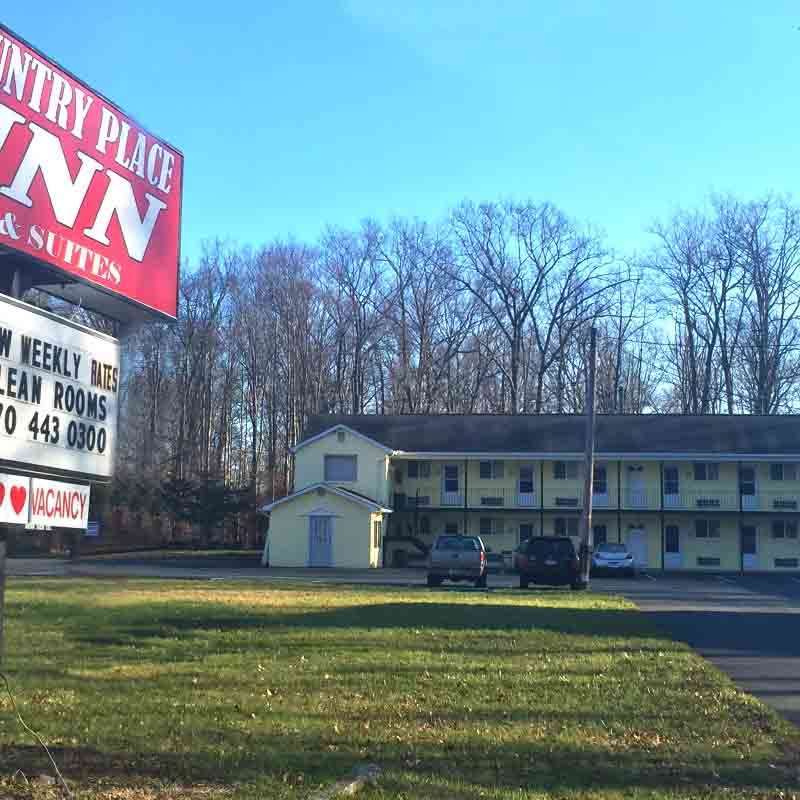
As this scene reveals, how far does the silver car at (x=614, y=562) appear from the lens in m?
42.1

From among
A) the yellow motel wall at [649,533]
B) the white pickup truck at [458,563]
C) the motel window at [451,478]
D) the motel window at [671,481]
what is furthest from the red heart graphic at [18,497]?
the motel window at [671,481]

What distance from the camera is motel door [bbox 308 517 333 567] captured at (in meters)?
46.4

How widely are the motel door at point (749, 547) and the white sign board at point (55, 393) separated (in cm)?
4439

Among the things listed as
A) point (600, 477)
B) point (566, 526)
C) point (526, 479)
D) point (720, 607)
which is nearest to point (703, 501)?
point (600, 477)

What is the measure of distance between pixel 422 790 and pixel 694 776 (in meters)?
2.01

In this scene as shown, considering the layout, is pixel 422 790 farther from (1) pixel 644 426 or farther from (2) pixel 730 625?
(1) pixel 644 426

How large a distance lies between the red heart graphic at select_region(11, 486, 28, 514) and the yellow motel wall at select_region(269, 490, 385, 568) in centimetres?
3917

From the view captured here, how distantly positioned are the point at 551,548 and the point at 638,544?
60.9 feet

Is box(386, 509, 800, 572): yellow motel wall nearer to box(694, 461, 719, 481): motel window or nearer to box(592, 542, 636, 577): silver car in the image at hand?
box(694, 461, 719, 481): motel window

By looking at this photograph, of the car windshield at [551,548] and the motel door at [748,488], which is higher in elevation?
the motel door at [748,488]

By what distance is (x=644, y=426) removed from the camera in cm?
5047

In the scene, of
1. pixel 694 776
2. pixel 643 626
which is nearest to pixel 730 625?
pixel 643 626

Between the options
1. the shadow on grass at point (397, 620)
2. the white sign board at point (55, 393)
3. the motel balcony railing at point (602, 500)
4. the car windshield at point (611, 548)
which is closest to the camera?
the white sign board at point (55, 393)

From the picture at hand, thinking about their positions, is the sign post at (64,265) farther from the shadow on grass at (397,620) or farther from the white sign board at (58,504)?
the shadow on grass at (397,620)
